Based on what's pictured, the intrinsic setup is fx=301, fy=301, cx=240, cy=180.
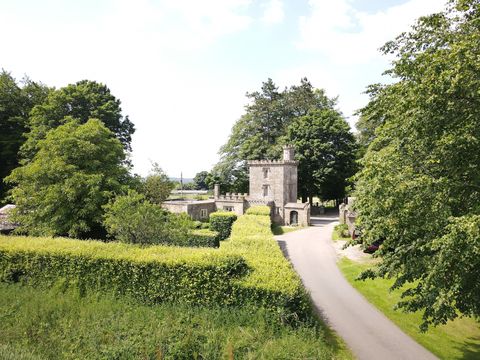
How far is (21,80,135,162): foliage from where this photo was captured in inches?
1463

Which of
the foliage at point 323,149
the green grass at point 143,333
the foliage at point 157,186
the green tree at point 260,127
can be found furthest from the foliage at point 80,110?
the foliage at point 323,149

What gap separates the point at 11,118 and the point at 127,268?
119 feet

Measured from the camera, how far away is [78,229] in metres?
23.4

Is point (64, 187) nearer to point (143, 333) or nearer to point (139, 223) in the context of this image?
point (139, 223)

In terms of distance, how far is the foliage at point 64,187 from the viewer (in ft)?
73.5

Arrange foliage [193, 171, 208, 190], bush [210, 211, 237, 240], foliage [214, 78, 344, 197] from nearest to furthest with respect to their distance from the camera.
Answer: bush [210, 211, 237, 240], foliage [214, 78, 344, 197], foliage [193, 171, 208, 190]

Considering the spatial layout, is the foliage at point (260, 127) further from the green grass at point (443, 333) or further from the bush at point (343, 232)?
the green grass at point (443, 333)

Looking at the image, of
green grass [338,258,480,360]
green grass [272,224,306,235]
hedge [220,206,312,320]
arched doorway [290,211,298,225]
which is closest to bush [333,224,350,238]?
green grass [272,224,306,235]

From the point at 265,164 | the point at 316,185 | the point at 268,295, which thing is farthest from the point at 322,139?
the point at 268,295

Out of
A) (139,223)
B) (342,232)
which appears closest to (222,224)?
(342,232)

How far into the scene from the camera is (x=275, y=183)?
144ft

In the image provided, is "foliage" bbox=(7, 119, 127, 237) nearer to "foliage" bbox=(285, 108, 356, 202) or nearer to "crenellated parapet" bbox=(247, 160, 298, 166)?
"crenellated parapet" bbox=(247, 160, 298, 166)

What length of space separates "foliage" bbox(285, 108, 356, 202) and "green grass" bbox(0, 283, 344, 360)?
128 ft

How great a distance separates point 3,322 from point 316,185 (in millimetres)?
46736
